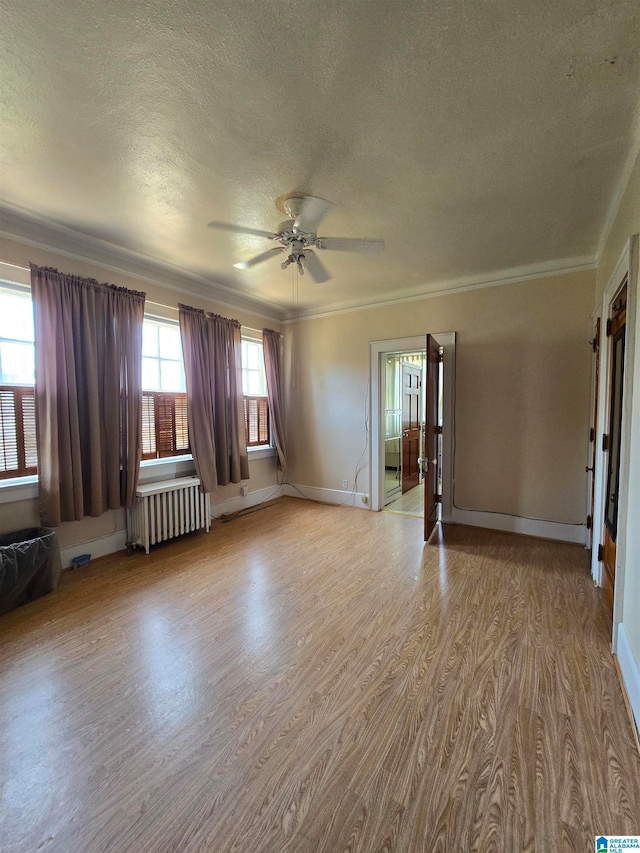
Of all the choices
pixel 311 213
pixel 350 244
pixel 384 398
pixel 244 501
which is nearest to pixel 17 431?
pixel 244 501

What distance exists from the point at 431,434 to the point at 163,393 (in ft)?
9.70

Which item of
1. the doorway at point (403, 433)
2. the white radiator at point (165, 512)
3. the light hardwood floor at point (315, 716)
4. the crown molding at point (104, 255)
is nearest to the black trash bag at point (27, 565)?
the light hardwood floor at point (315, 716)

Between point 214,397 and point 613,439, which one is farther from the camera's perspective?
point 214,397

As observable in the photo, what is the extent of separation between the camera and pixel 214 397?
4184 mm

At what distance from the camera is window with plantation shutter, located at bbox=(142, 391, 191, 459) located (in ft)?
12.3

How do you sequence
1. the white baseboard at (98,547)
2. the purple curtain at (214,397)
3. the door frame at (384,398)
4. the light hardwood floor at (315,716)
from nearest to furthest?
the light hardwood floor at (315,716)
the white baseboard at (98,547)
the purple curtain at (214,397)
the door frame at (384,398)

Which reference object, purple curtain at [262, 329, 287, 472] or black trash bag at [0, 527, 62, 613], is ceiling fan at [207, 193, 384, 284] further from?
black trash bag at [0, 527, 62, 613]

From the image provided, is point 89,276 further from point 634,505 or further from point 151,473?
point 634,505

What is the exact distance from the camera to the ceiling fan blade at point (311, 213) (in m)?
2.39

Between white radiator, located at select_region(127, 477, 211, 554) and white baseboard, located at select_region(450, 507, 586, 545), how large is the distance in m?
3.01

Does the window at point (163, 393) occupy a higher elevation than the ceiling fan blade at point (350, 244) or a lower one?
lower

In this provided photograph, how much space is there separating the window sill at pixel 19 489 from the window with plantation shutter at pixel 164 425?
3.24ft

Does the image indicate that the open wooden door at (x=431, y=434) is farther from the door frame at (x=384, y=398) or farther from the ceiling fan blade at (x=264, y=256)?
the ceiling fan blade at (x=264, y=256)

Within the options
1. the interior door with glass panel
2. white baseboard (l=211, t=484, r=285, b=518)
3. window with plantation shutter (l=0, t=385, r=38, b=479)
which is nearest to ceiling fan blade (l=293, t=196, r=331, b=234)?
the interior door with glass panel
